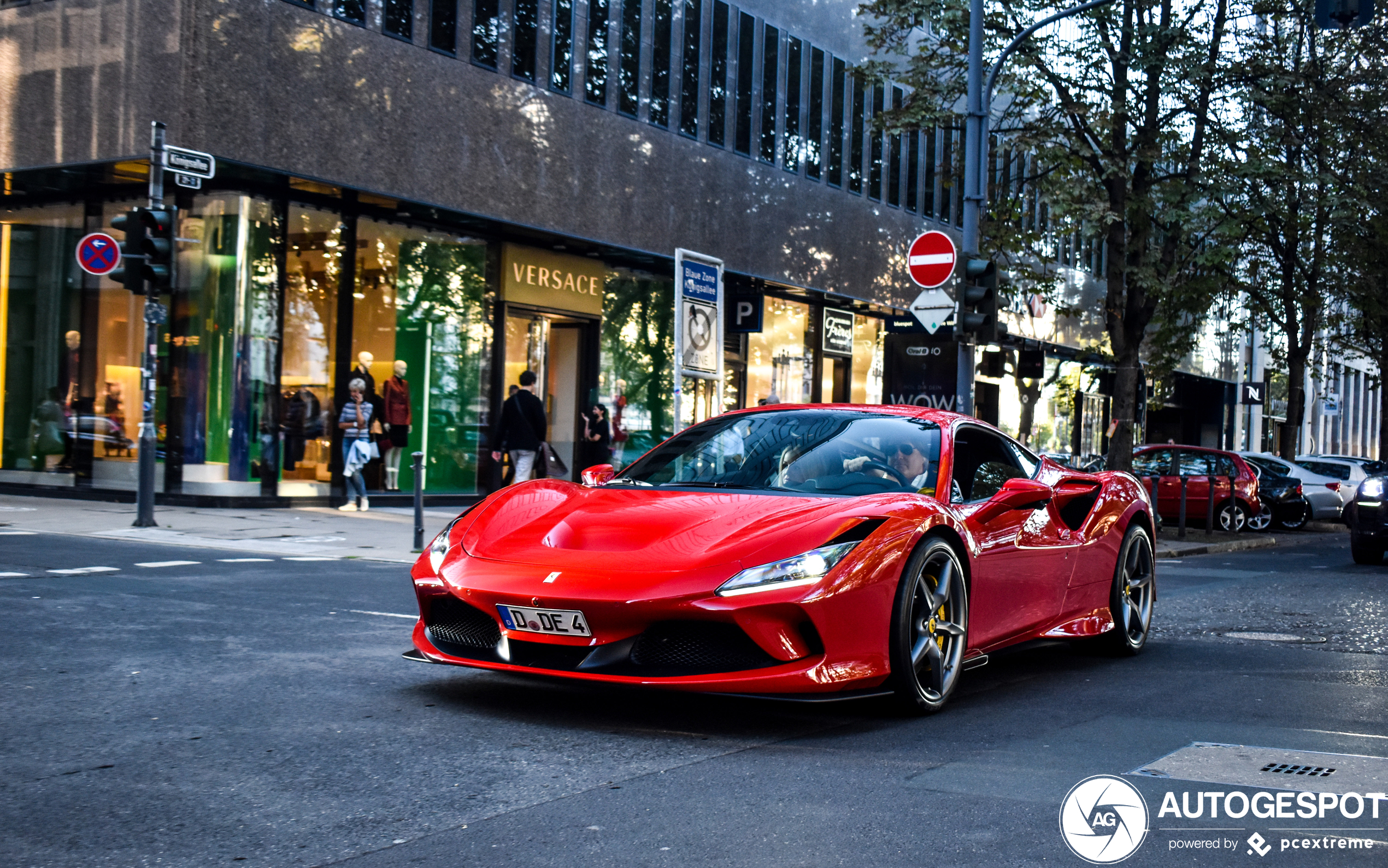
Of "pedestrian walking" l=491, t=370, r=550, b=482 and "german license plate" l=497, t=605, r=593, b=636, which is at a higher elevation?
"pedestrian walking" l=491, t=370, r=550, b=482

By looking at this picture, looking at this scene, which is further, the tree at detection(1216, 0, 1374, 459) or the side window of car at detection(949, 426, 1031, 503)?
the tree at detection(1216, 0, 1374, 459)

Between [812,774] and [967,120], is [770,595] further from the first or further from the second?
[967,120]

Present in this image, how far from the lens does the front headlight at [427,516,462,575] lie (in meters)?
5.55

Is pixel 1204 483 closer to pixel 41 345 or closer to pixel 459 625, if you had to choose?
pixel 41 345

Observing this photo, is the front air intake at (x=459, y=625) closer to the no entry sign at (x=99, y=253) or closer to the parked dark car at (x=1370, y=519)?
the no entry sign at (x=99, y=253)

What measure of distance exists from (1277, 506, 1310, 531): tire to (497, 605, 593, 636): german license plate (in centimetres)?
2404

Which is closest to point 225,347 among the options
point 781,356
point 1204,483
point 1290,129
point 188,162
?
point 188,162

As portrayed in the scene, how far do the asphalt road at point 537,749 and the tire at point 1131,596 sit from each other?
0.44ft

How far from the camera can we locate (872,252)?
1155 inches

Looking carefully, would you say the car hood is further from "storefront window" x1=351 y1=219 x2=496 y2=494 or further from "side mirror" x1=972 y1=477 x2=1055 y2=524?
"storefront window" x1=351 y1=219 x2=496 y2=494

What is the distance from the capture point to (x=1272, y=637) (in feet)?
29.2

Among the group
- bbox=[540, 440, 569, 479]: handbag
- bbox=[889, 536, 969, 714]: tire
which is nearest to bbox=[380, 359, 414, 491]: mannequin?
bbox=[540, 440, 569, 479]: handbag

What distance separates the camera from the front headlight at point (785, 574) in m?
4.96

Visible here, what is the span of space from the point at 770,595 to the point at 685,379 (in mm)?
20028
